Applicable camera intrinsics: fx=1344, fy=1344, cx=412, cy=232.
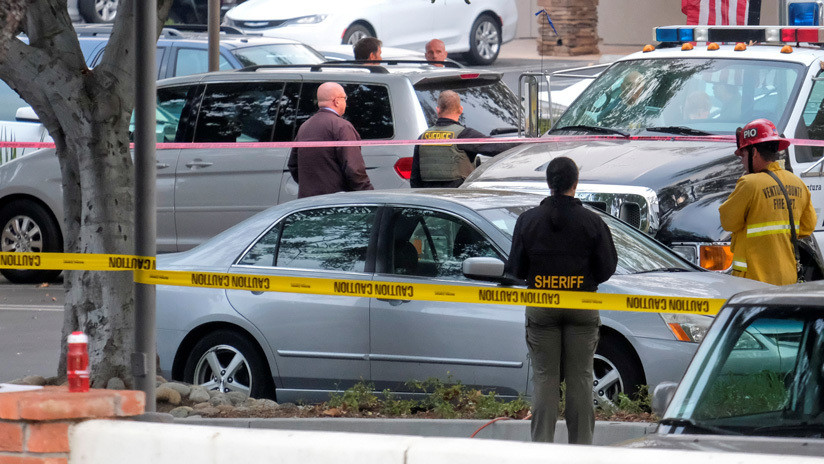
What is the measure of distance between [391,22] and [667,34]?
10937 millimetres

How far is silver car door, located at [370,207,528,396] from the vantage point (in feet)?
24.4

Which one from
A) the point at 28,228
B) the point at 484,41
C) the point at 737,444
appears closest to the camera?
the point at 737,444

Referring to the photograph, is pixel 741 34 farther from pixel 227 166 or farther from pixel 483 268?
pixel 483 268

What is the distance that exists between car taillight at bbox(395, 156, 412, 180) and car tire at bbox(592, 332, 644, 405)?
4051 millimetres

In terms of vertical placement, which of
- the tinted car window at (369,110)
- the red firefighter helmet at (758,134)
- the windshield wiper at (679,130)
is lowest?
the red firefighter helmet at (758,134)

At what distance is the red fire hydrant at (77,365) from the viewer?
3914 millimetres

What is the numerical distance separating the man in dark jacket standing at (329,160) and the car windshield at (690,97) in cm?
161

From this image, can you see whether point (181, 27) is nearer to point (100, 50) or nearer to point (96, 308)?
point (100, 50)

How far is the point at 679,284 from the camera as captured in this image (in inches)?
297

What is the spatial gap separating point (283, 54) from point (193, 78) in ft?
11.6

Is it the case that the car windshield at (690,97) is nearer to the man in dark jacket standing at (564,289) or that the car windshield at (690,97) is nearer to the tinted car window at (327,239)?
the tinted car window at (327,239)

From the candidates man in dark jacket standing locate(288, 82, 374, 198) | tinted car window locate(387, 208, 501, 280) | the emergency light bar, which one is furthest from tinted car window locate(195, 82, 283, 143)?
tinted car window locate(387, 208, 501, 280)

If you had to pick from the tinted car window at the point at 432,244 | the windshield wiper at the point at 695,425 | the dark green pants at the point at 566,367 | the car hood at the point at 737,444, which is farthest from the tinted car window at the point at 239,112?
the car hood at the point at 737,444

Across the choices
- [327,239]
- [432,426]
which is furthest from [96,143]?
[432,426]
